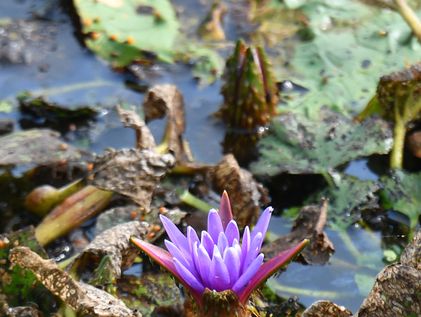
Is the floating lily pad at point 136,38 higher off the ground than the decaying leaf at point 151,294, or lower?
higher

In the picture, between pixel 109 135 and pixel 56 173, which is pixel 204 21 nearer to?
pixel 109 135

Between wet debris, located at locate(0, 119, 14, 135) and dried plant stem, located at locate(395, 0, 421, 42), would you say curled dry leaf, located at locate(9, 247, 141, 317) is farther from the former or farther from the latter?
dried plant stem, located at locate(395, 0, 421, 42)

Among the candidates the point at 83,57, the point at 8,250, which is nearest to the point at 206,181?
the point at 8,250

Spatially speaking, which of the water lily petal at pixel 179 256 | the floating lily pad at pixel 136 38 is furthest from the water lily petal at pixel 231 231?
the floating lily pad at pixel 136 38

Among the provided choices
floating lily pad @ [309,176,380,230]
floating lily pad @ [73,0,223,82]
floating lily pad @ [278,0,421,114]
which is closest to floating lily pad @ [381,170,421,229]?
floating lily pad @ [309,176,380,230]

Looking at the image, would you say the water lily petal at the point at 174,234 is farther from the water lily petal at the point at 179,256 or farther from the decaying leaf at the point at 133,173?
the decaying leaf at the point at 133,173
